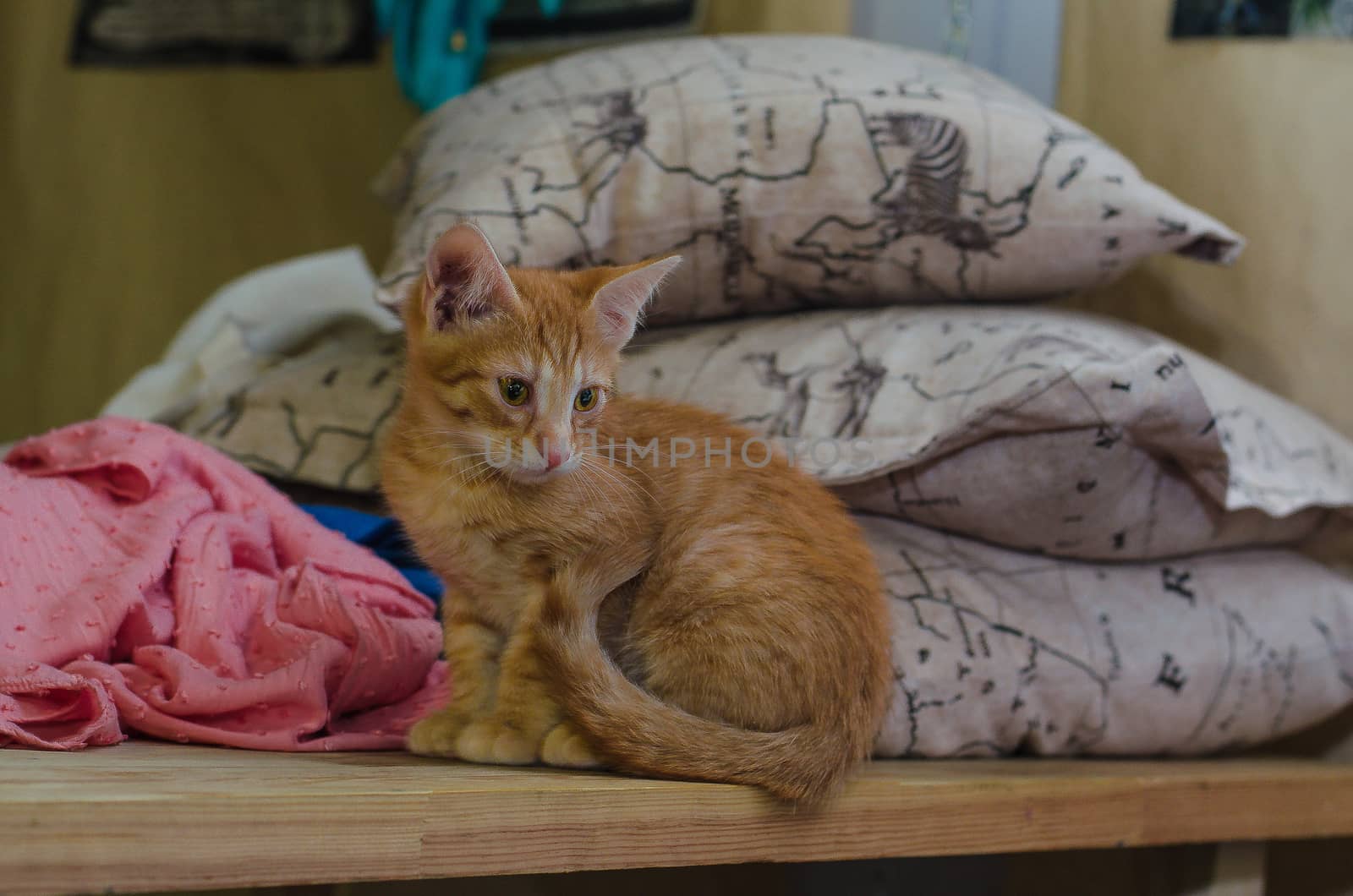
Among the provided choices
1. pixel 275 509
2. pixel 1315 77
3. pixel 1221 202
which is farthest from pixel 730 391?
pixel 1315 77

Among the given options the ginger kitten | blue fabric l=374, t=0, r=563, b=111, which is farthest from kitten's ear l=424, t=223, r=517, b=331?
blue fabric l=374, t=0, r=563, b=111

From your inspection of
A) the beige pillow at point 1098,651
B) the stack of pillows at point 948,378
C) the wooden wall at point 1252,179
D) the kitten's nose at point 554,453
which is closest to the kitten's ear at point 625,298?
the kitten's nose at point 554,453

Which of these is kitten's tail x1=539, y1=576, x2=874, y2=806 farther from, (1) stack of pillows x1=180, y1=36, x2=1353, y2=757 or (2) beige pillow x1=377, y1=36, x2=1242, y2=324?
(2) beige pillow x1=377, y1=36, x2=1242, y2=324

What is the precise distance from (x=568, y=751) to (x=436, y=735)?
0.36ft

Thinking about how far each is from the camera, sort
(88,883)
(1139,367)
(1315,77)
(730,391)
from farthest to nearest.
Answer: (1315,77)
(730,391)
(1139,367)
(88,883)

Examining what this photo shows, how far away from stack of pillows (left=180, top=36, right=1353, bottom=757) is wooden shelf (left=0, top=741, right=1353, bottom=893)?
0.40 ft

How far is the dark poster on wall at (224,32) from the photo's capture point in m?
2.55

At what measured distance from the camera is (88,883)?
613mm

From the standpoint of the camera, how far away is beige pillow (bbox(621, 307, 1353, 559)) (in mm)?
1125

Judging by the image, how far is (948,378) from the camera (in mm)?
1215

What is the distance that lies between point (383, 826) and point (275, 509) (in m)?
0.52

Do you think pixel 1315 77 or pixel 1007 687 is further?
pixel 1315 77

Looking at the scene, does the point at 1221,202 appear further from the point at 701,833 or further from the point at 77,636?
the point at 77,636

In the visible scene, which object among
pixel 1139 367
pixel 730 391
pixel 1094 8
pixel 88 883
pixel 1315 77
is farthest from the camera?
pixel 1094 8
